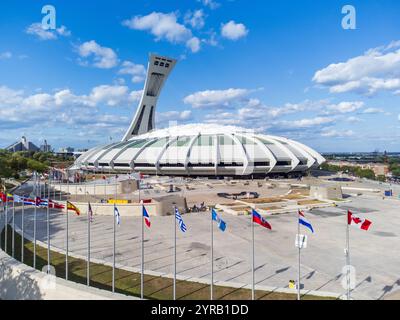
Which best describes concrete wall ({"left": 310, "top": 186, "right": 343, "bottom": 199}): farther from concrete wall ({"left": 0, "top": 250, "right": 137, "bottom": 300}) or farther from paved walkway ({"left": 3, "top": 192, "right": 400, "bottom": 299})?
concrete wall ({"left": 0, "top": 250, "right": 137, "bottom": 300})

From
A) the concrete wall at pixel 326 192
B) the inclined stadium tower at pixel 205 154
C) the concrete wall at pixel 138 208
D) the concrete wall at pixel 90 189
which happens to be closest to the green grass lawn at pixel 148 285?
the concrete wall at pixel 138 208

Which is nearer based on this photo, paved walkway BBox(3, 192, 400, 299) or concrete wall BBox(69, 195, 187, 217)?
paved walkway BBox(3, 192, 400, 299)
